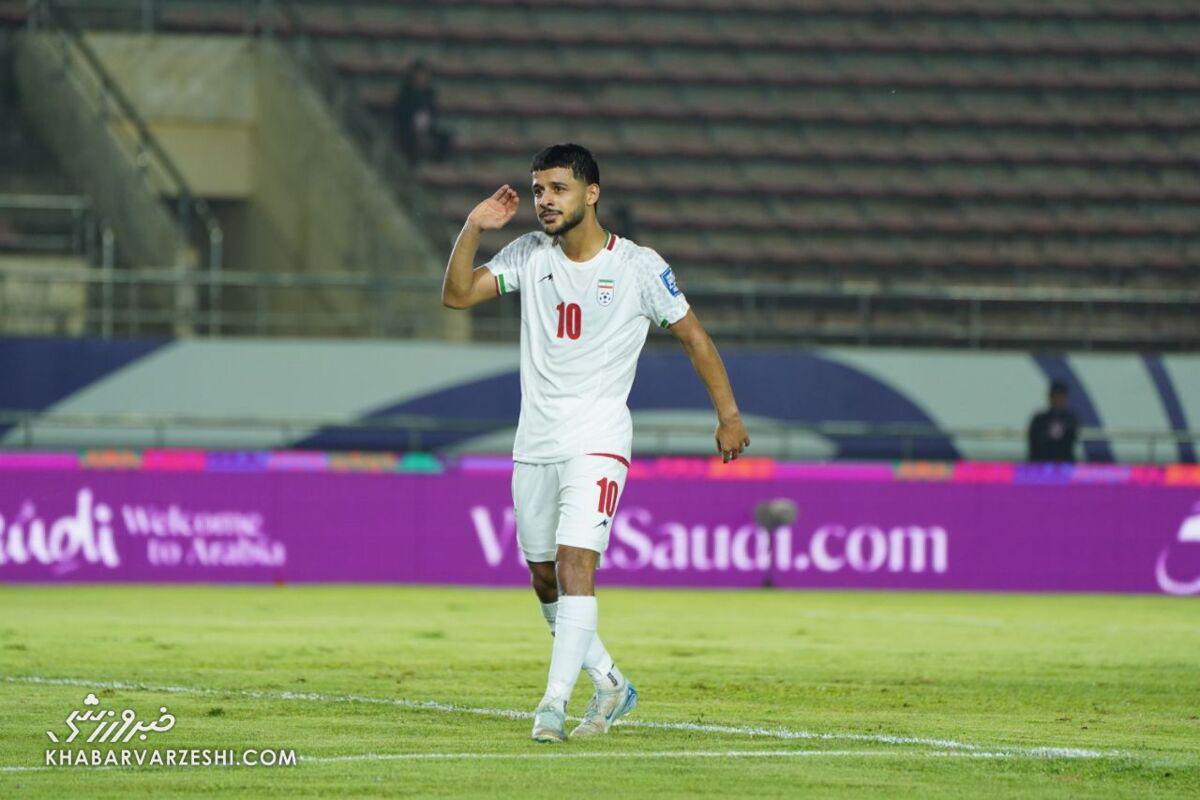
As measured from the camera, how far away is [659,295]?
8297mm

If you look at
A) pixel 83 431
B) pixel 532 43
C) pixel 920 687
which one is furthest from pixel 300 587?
pixel 532 43

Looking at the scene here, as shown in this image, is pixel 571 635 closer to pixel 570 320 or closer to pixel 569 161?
pixel 570 320

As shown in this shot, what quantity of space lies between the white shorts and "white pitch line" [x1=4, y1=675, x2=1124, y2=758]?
78 cm

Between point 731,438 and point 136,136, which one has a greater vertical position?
point 136,136

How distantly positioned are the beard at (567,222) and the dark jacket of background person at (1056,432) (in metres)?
13.0

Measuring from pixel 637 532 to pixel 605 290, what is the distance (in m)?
11.1

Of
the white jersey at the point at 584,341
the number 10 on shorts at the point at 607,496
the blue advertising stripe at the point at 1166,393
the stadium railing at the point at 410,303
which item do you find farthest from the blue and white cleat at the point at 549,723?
the blue advertising stripe at the point at 1166,393

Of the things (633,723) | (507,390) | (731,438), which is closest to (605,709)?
(633,723)

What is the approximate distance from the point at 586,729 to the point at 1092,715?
2.39 m

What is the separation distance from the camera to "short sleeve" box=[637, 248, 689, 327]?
27.2 feet

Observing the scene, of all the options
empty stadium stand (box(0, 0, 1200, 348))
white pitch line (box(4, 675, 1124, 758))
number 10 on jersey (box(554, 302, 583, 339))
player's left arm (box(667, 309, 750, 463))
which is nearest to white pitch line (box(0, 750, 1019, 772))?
white pitch line (box(4, 675, 1124, 758))

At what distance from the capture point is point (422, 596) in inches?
690

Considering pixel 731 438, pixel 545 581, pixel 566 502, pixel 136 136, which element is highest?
pixel 136 136

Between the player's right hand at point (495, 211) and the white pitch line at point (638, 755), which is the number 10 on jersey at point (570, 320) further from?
the white pitch line at point (638, 755)
